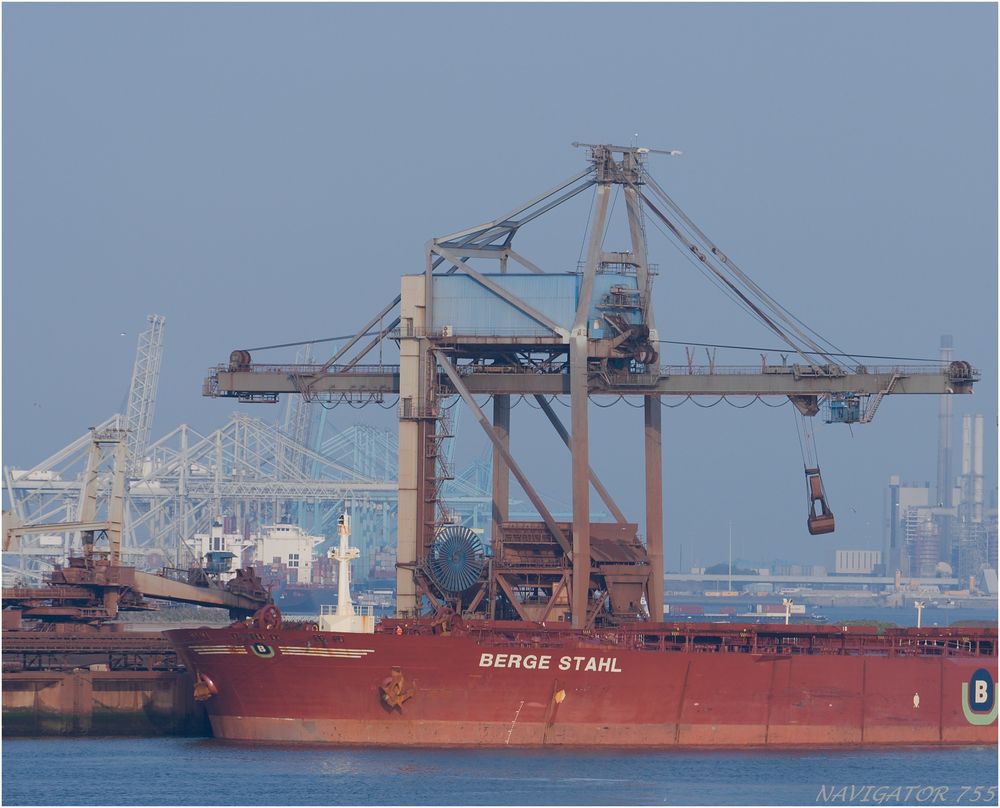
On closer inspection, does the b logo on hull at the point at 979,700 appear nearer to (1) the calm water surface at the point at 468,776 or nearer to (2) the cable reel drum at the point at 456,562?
(1) the calm water surface at the point at 468,776

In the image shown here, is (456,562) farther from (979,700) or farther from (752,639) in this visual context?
(979,700)

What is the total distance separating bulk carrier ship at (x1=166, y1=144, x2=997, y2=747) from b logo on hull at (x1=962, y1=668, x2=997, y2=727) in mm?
50

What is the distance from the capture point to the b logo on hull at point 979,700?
46.9 m

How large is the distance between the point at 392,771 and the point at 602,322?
44.5ft

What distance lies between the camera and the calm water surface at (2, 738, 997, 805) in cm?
3650

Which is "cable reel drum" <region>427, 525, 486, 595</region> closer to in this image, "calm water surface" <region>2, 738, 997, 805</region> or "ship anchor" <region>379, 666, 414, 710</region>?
"ship anchor" <region>379, 666, 414, 710</region>

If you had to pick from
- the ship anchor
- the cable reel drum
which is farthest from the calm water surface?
the cable reel drum

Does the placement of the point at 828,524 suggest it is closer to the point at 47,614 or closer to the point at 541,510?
the point at 541,510

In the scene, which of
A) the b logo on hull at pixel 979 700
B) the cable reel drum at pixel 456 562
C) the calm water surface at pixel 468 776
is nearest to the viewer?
the calm water surface at pixel 468 776

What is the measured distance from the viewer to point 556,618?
4659cm

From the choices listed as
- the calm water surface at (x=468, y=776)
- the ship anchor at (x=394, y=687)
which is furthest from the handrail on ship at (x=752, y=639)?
the calm water surface at (x=468, y=776)

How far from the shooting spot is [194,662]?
4462 centimetres

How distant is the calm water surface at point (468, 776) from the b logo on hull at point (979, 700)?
1867 millimetres

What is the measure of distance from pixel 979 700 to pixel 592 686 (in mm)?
10300
